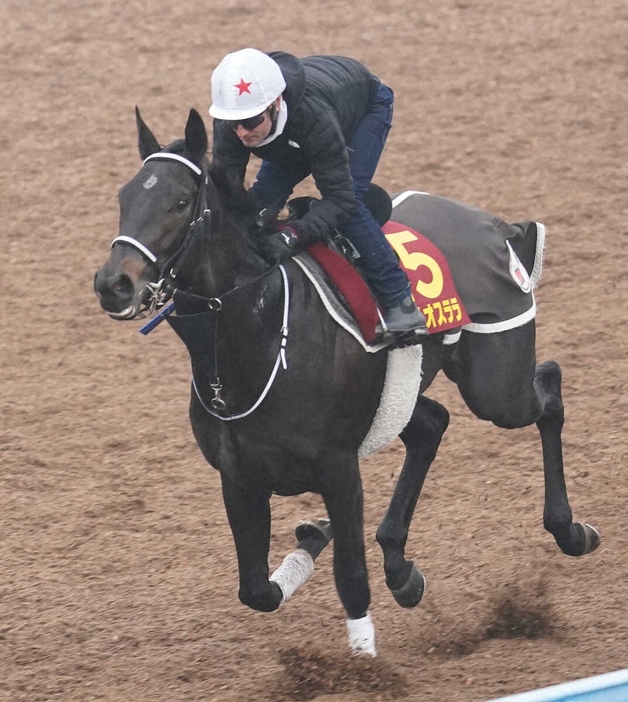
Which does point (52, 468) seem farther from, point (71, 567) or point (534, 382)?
point (534, 382)

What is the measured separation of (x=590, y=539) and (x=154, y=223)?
9.83 feet

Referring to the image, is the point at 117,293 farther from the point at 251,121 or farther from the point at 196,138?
→ the point at 251,121

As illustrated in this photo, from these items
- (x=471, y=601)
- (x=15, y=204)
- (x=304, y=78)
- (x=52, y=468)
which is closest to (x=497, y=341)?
(x=471, y=601)

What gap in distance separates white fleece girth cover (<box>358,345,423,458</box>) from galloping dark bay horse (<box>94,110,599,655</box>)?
0.5 inches

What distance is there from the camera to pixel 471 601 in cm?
614

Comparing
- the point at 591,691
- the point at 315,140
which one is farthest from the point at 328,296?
the point at 591,691

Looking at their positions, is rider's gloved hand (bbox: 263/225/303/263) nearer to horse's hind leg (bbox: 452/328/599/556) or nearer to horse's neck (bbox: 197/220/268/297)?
horse's neck (bbox: 197/220/268/297)

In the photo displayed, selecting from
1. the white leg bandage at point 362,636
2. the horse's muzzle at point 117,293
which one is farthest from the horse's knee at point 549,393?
the horse's muzzle at point 117,293

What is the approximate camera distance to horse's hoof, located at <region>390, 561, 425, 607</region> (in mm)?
5723

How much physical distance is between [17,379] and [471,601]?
3634 millimetres

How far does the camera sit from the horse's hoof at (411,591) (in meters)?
5.72

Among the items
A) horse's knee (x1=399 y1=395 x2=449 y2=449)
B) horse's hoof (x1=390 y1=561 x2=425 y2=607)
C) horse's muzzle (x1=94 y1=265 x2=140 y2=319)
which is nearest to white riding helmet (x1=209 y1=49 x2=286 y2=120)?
horse's muzzle (x1=94 y1=265 x2=140 y2=319)

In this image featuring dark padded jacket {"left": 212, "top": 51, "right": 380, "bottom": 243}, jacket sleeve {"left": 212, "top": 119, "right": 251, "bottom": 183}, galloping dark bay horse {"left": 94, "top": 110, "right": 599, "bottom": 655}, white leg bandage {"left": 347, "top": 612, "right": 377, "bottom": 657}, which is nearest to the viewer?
galloping dark bay horse {"left": 94, "top": 110, "right": 599, "bottom": 655}

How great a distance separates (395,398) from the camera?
211 inches
